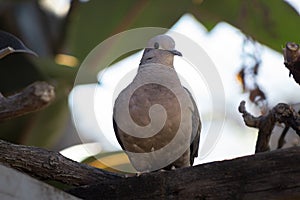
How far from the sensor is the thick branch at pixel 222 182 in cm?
145

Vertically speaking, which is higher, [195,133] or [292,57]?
[292,57]

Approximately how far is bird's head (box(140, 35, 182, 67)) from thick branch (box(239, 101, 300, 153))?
0.57 m

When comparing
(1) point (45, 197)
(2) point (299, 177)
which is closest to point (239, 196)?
(2) point (299, 177)

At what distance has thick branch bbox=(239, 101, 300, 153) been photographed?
63.6 inches

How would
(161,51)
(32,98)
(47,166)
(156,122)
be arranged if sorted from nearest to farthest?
(32,98)
(47,166)
(156,122)
(161,51)

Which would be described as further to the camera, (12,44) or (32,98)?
(12,44)

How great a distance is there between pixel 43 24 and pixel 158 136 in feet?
4.21

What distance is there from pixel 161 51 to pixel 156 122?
1.27ft

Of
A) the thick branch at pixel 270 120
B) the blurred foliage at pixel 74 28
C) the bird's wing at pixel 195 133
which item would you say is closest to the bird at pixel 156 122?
the bird's wing at pixel 195 133

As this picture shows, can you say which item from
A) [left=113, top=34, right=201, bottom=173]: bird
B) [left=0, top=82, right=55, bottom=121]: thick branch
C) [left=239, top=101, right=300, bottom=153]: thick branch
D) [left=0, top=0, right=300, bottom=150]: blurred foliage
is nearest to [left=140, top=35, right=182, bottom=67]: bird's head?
[left=113, top=34, right=201, bottom=173]: bird

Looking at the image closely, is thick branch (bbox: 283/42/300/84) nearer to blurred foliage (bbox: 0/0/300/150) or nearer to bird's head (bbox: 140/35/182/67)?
bird's head (bbox: 140/35/182/67)

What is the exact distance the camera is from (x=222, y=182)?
150 cm

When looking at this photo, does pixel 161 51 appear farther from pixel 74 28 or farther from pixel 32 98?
pixel 32 98

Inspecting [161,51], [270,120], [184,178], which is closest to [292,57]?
[270,120]
